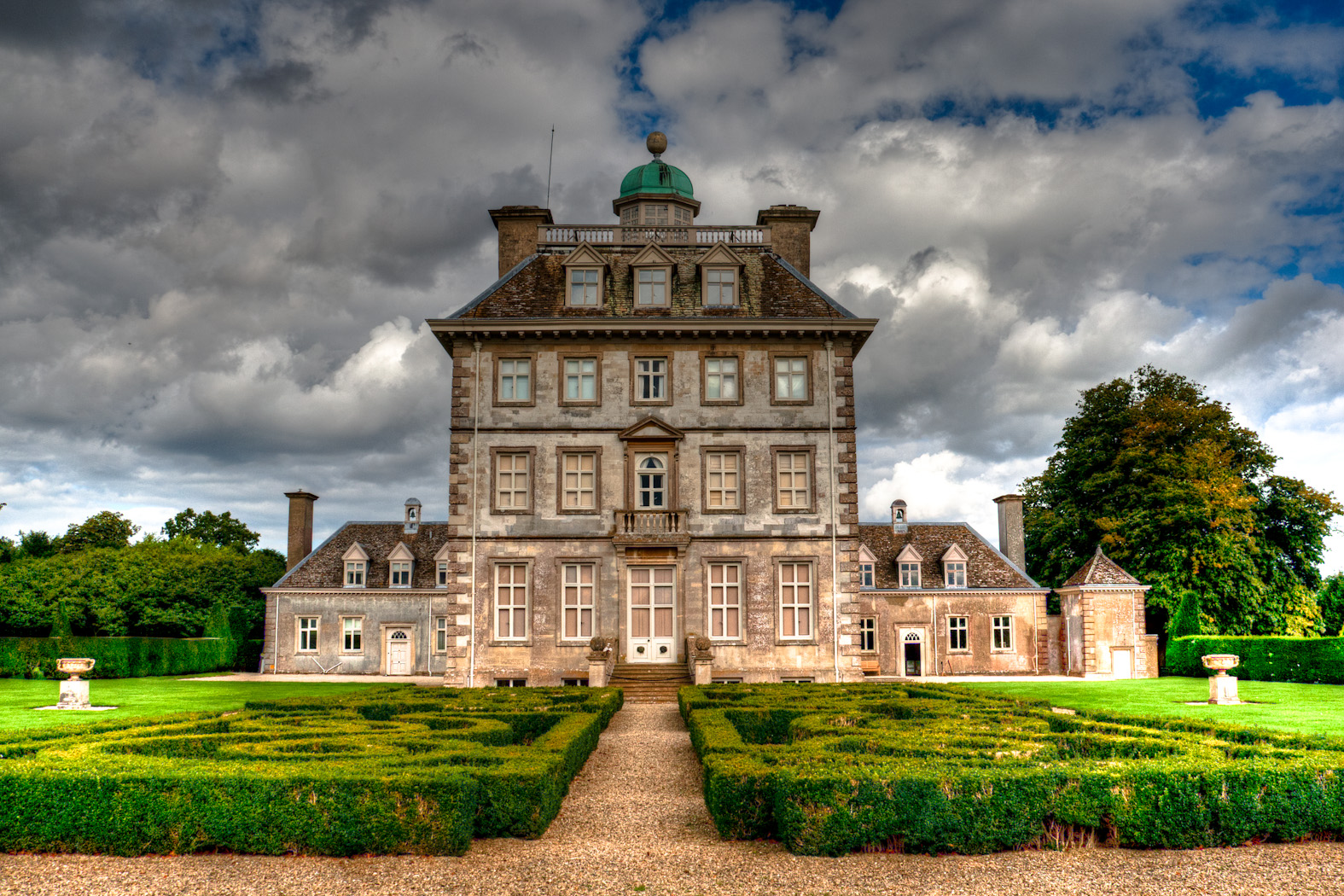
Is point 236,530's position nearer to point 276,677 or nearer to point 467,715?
point 276,677

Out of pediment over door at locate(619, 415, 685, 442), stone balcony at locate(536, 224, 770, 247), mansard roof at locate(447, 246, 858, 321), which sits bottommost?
pediment over door at locate(619, 415, 685, 442)

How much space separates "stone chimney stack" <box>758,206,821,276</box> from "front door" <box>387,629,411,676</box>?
989 inches

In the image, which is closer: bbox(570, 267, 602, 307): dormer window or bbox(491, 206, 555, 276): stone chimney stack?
bbox(570, 267, 602, 307): dormer window

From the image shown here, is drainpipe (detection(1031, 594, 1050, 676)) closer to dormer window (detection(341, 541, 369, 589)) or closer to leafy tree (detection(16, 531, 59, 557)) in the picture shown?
dormer window (detection(341, 541, 369, 589))

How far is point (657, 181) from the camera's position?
128 feet

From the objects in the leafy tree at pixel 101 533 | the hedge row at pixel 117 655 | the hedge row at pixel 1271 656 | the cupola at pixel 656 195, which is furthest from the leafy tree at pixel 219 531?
the hedge row at pixel 1271 656

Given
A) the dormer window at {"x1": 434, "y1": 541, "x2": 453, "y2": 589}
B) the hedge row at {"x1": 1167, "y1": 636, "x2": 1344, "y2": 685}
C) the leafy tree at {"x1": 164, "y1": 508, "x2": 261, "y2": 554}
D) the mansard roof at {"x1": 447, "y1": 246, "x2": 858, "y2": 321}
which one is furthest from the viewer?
the leafy tree at {"x1": 164, "y1": 508, "x2": 261, "y2": 554}

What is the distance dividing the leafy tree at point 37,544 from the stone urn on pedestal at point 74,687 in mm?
47283

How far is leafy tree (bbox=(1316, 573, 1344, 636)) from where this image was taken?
42.4 meters

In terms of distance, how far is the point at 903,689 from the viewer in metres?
22.8

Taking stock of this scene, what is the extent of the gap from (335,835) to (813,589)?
22720mm

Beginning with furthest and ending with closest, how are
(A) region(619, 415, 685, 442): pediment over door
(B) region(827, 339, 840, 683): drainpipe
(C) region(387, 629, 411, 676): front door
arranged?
(C) region(387, 629, 411, 676): front door → (A) region(619, 415, 685, 442): pediment over door → (B) region(827, 339, 840, 683): drainpipe

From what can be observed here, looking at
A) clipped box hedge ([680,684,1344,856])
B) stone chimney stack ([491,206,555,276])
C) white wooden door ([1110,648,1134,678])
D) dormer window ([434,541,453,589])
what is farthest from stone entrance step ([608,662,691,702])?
white wooden door ([1110,648,1134,678])

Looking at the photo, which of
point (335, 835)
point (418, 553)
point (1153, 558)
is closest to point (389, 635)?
point (418, 553)
